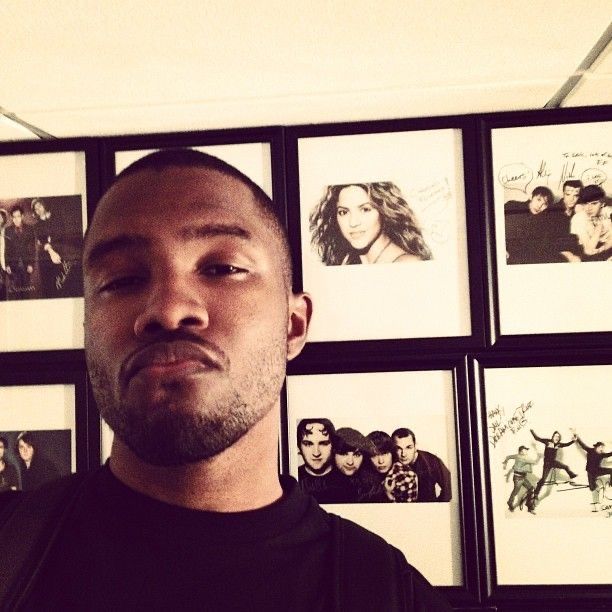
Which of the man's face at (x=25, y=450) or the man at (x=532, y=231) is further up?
the man at (x=532, y=231)

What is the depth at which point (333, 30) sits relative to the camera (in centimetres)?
66

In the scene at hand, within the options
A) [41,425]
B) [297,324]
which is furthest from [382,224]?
[41,425]

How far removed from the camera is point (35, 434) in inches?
36.1

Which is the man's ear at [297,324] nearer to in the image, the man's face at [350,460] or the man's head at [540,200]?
the man's face at [350,460]

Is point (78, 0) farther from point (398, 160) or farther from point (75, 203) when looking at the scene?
point (398, 160)

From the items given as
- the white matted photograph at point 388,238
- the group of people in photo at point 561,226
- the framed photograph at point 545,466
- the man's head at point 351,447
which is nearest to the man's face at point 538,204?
the group of people in photo at point 561,226

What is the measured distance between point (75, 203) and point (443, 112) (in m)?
0.64

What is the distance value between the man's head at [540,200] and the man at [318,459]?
486 mm

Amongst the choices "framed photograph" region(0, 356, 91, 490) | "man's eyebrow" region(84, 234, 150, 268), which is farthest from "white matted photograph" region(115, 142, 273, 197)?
"framed photograph" region(0, 356, 91, 490)

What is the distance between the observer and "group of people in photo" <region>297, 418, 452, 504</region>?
87 cm

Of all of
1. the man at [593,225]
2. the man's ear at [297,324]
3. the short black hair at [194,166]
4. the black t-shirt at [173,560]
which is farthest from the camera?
the man at [593,225]

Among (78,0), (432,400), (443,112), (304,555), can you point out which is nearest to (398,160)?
(443,112)

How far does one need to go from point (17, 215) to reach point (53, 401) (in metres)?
0.33

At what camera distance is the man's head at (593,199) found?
869 millimetres
